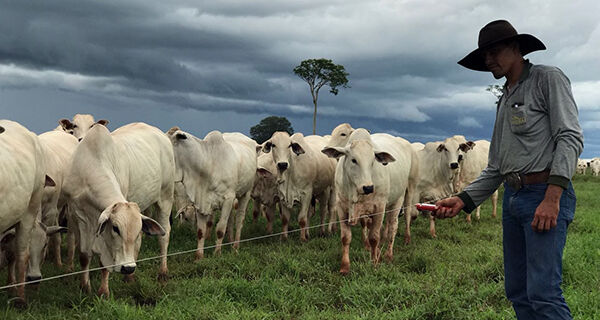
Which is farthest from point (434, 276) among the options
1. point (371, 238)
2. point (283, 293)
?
point (283, 293)

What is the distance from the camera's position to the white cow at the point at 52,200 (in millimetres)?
6203

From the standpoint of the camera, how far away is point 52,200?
698 centimetres

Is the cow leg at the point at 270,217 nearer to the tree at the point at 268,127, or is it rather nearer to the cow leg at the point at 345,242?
the cow leg at the point at 345,242

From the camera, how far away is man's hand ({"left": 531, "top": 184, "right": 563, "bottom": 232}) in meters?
3.17

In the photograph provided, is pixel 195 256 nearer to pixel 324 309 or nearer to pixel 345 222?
pixel 345 222

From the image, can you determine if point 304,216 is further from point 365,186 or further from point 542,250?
point 542,250

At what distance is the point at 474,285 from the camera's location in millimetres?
6082

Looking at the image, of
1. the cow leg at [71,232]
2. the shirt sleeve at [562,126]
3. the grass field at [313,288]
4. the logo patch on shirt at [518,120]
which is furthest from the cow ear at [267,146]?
the shirt sleeve at [562,126]

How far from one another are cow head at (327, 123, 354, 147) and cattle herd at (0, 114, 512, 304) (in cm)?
3

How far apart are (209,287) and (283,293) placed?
0.89m

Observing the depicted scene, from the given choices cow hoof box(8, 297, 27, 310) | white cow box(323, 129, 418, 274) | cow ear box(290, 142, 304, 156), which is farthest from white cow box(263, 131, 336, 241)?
cow hoof box(8, 297, 27, 310)

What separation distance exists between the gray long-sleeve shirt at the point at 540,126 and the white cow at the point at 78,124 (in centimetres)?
921

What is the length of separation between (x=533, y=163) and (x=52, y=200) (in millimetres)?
5948

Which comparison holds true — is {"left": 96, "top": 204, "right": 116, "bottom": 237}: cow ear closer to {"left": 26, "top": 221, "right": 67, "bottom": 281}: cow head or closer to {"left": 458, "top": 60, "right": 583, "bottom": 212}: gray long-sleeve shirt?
{"left": 26, "top": 221, "right": 67, "bottom": 281}: cow head
